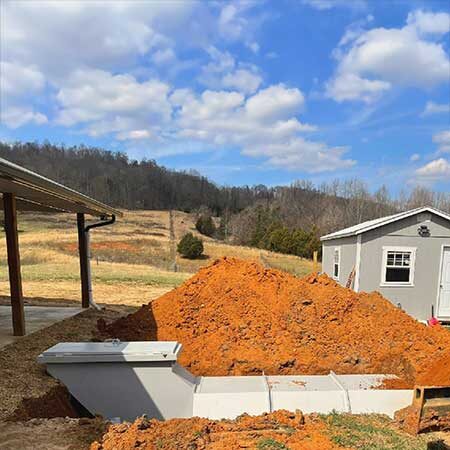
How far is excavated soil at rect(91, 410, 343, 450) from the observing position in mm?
3154

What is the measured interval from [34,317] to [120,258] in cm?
2077

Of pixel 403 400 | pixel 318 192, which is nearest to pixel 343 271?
pixel 403 400

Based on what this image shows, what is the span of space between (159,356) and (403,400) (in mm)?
3342

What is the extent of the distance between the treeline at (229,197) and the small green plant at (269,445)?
30563mm

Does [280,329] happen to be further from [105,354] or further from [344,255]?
[344,255]

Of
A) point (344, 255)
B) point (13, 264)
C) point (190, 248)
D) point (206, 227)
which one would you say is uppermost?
point (13, 264)

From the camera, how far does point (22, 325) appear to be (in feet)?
19.9

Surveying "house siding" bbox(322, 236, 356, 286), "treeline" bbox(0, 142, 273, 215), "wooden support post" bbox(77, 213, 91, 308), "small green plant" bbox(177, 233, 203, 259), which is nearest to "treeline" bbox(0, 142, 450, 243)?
"treeline" bbox(0, 142, 273, 215)

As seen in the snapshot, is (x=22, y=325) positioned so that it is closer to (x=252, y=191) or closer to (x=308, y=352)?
(x=308, y=352)

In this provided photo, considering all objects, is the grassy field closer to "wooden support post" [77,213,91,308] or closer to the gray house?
"wooden support post" [77,213,91,308]

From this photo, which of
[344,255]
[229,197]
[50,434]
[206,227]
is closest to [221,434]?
[50,434]

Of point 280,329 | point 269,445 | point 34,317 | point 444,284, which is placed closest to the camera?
point 269,445

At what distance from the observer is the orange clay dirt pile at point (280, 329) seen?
6059mm

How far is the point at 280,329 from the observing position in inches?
261
